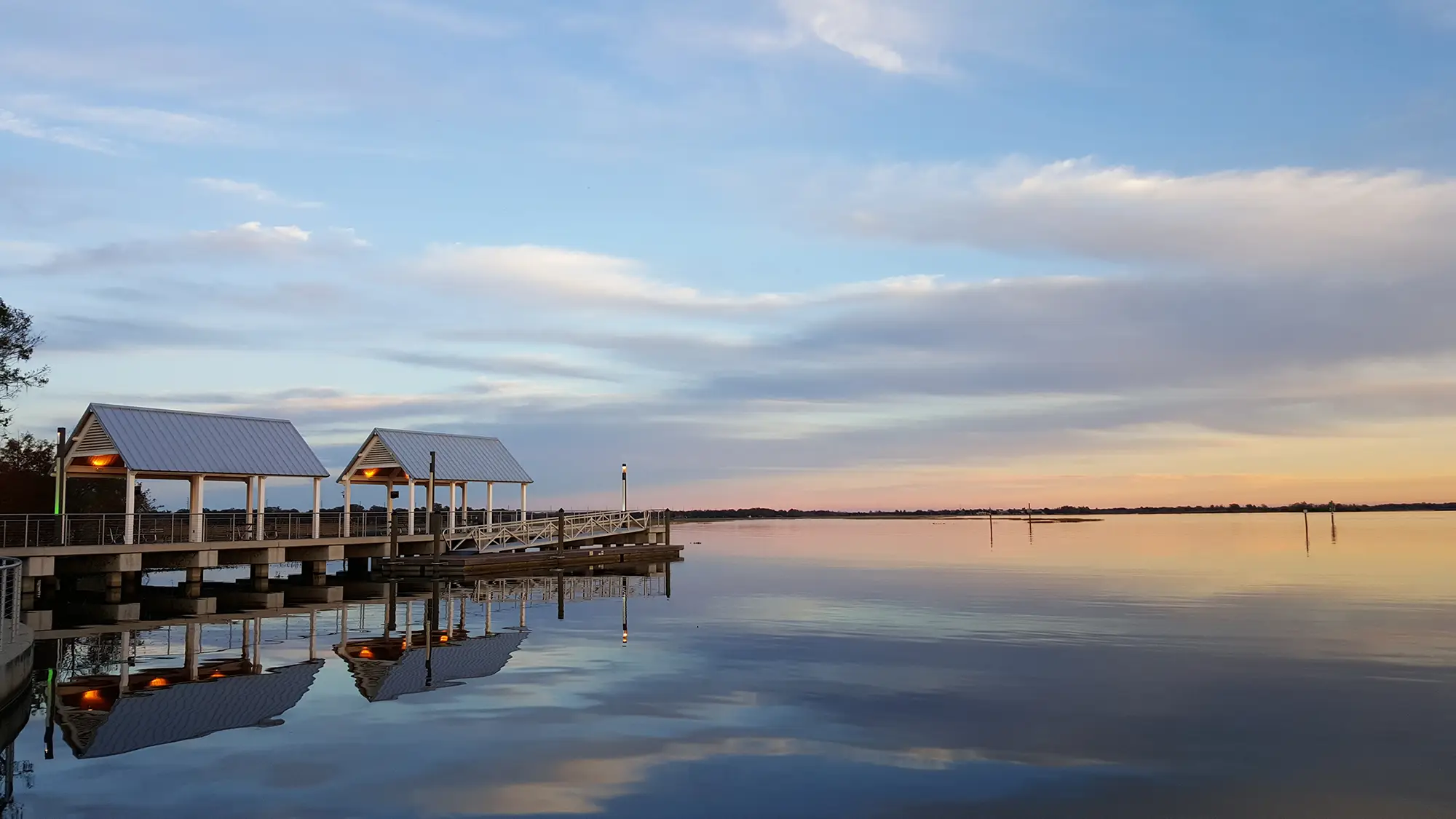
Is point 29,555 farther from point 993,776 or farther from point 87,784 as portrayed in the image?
point 993,776

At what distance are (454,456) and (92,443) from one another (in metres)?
17.5

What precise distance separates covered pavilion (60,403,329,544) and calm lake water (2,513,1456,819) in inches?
363

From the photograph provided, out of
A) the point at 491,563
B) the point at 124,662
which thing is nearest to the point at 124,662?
the point at 124,662

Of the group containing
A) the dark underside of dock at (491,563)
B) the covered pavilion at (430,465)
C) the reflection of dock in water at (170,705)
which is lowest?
the reflection of dock in water at (170,705)

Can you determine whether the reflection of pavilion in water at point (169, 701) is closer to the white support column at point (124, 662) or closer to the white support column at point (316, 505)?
the white support column at point (124, 662)

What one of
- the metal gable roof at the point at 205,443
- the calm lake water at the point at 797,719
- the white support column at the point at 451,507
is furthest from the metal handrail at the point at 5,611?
the white support column at the point at 451,507

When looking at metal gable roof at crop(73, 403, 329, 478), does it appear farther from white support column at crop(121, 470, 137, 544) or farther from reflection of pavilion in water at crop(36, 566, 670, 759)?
reflection of pavilion in water at crop(36, 566, 670, 759)

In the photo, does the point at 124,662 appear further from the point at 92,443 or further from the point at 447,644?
the point at 92,443

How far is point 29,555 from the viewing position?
1208 inches

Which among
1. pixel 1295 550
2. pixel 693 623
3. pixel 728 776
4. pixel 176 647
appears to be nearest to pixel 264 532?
pixel 176 647

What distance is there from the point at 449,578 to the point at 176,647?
1823cm

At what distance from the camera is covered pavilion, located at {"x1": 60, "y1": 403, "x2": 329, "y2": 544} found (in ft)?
116

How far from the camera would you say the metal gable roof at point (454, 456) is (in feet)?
156

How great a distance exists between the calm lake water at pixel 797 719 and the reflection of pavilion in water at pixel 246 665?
120mm
